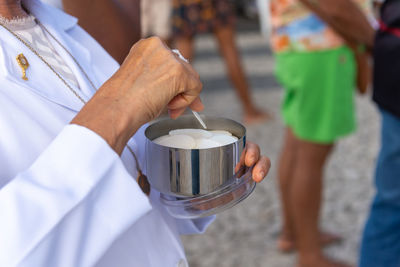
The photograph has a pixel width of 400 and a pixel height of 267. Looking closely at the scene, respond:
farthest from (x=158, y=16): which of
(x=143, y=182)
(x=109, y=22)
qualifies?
(x=143, y=182)

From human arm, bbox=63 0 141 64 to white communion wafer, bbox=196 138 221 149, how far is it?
570 mm

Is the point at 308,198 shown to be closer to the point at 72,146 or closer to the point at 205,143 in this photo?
the point at 205,143

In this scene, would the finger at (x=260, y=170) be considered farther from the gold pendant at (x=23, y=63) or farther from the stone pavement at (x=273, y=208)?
the stone pavement at (x=273, y=208)

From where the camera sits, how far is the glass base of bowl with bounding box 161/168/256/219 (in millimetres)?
897

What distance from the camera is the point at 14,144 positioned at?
76 cm

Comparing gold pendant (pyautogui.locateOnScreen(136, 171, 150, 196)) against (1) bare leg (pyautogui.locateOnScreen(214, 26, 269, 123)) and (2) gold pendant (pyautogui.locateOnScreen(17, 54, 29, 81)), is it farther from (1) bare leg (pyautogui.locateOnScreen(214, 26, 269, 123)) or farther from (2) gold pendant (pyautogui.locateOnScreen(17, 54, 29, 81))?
(1) bare leg (pyautogui.locateOnScreen(214, 26, 269, 123))

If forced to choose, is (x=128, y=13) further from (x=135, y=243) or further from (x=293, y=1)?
(x=293, y=1)

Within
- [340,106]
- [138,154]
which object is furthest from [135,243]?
[340,106]

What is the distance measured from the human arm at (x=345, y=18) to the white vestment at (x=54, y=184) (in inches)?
53.7

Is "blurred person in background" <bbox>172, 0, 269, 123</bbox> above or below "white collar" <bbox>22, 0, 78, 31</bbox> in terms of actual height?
below

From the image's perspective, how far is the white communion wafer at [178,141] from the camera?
867 millimetres

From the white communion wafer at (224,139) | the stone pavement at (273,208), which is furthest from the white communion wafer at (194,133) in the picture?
the stone pavement at (273,208)

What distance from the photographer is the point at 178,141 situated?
883 mm

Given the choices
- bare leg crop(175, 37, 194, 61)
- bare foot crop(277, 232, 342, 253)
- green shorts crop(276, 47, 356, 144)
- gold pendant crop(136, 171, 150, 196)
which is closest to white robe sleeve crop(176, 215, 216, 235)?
gold pendant crop(136, 171, 150, 196)
